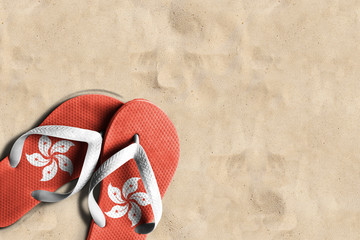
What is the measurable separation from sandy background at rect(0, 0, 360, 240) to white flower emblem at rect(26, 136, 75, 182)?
0.09 m

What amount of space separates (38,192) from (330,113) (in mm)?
930

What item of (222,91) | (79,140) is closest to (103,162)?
(79,140)

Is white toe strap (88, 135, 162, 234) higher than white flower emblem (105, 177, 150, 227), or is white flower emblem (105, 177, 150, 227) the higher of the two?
white toe strap (88, 135, 162, 234)

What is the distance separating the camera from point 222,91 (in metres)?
1.12

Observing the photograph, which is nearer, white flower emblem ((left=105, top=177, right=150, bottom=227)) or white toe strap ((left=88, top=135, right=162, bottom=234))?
white toe strap ((left=88, top=135, right=162, bottom=234))

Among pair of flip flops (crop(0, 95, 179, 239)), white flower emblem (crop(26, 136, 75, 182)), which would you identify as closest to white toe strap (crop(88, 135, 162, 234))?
pair of flip flops (crop(0, 95, 179, 239))

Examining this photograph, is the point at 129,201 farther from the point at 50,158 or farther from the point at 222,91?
the point at 222,91

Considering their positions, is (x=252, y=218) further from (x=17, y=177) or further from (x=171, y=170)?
(x=17, y=177)

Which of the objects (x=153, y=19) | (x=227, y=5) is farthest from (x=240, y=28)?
(x=153, y=19)

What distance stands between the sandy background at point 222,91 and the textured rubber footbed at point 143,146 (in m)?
0.07

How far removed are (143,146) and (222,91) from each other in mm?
301

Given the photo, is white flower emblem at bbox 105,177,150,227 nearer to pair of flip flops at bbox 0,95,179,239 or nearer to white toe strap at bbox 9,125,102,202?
pair of flip flops at bbox 0,95,179,239

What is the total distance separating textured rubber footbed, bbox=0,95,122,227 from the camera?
104cm

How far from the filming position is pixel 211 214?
1141 mm
